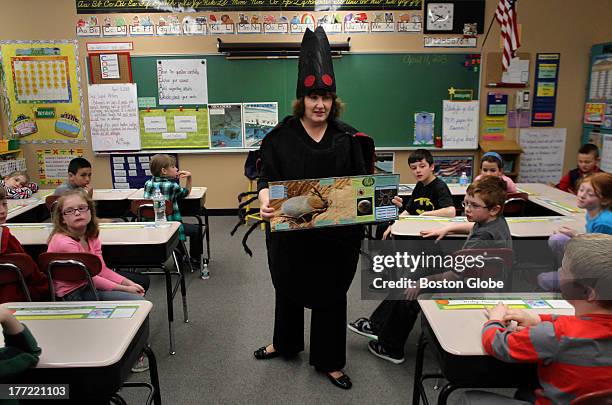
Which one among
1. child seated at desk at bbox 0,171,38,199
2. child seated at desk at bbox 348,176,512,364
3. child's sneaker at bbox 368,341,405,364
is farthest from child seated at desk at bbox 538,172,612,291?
child seated at desk at bbox 0,171,38,199

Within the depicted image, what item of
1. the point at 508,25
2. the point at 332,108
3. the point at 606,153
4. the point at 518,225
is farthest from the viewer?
the point at 606,153

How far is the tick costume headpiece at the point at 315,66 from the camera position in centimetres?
196

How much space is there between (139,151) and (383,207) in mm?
4608

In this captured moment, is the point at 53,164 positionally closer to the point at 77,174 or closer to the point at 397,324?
the point at 77,174

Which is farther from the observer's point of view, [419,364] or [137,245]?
[137,245]

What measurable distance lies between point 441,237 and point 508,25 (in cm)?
344

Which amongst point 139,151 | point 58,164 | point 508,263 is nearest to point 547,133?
point 508,263

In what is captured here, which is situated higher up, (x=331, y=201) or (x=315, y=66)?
(x=315, y=66)

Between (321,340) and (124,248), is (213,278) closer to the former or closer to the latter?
(124,248)

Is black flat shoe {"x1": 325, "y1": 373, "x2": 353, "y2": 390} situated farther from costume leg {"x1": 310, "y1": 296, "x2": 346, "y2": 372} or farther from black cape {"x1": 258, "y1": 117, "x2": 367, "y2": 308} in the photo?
black cape {"x1": 258, "y1": 117, "x2": 367, "y2": 308}

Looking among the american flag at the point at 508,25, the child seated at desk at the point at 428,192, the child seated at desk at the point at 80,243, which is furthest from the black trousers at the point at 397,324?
the american flag at the point at 508,25

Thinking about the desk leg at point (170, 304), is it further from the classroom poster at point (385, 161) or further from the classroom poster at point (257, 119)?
the classroom poster at point (385, 161)

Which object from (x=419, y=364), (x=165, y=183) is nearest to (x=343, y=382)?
(x=419, y=364)

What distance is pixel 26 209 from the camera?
3.63 m
